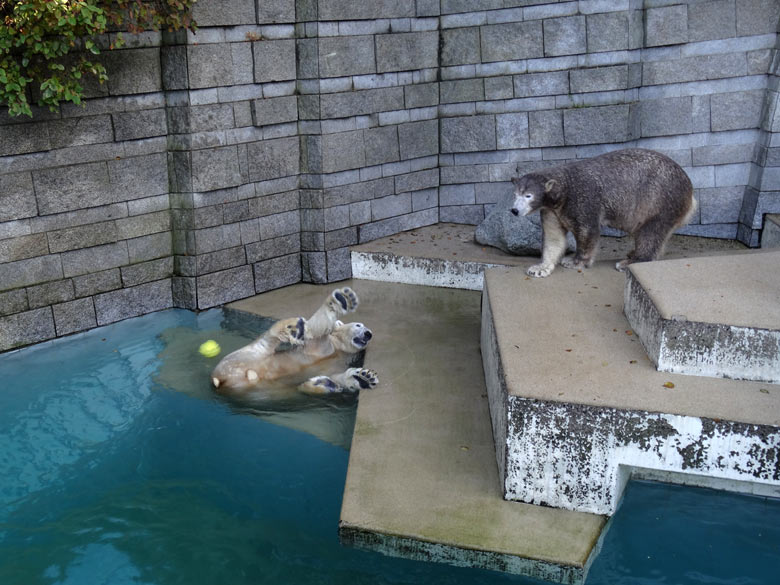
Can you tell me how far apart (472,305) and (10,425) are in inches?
153

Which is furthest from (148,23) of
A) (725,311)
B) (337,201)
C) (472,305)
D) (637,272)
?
(725,311)

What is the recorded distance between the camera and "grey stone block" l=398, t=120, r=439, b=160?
7.84m

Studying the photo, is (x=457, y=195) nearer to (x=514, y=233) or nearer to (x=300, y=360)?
(x=514, y=233)

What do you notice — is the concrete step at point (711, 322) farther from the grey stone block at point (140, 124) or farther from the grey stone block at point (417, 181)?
the grey stone block at point (140, 124)

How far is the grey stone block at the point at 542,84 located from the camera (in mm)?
7660

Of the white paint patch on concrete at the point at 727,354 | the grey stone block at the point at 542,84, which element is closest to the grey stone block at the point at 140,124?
the grey stone block at the point at 542,84

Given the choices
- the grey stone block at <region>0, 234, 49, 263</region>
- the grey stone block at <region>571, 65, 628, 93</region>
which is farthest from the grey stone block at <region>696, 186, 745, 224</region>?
the grey stone block at <region>0, 234, 49, 263</region>

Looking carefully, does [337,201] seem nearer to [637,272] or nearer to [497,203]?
[497,203]

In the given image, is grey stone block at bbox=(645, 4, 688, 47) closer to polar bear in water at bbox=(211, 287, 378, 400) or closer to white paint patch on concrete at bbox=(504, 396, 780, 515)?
polar bear in water at bbox=(211, 287, 378, 400)

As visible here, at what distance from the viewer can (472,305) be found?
6.99m

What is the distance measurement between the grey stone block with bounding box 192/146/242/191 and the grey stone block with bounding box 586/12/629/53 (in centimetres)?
365

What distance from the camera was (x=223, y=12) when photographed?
6391 millimetres

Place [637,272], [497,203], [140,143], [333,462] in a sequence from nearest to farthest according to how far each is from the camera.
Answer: [333,462], [637,272], [140,143], [497,203]

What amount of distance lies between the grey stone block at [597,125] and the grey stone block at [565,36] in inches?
23.3
